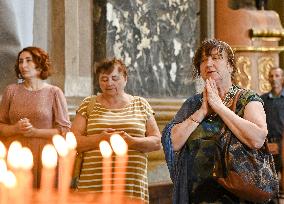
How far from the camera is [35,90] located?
4.86 m

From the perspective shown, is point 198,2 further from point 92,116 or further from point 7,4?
point 92,116

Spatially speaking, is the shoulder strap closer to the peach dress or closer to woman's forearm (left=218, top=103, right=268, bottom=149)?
the peach dress

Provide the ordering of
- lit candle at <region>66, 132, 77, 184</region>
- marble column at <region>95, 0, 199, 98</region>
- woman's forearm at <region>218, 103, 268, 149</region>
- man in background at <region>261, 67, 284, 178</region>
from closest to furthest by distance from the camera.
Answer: lit candle at <region>66, 132, 77, 184</region>, woman's forearm at <region>218, 103, 268, 149</region>, marble column at <region>95, 0, 199, 98</region>, man in background at <region>261, 67, 284, 178</region>

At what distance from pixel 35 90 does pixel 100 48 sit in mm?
2168

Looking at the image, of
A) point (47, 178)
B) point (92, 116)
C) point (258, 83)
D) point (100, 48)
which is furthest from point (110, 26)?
point (47, 178)

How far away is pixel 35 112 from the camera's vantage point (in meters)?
4.77

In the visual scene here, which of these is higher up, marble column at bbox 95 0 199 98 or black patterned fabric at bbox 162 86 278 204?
marble column at bbox 95 0 199 98

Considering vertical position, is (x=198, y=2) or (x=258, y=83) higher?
(x=198, y=2)

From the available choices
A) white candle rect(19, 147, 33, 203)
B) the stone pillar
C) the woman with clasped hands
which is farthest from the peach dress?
white candle rect(19, 147, 33, 203)

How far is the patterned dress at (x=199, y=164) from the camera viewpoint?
3404 mm

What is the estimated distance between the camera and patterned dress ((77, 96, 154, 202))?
4.38 meters

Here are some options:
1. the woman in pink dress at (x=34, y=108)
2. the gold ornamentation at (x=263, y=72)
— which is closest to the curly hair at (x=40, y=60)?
the woman in pink dress at (x=34, y=108)

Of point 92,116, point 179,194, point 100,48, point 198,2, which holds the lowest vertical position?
point 179,194

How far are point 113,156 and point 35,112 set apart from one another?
74 cm
